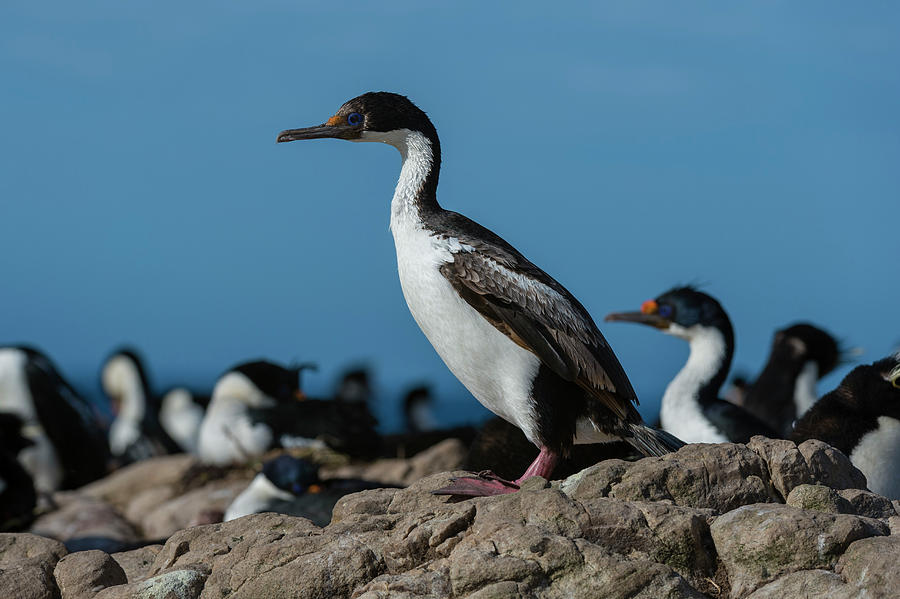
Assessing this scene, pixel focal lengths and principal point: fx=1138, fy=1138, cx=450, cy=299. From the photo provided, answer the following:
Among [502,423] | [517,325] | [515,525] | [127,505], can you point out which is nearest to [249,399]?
[127,505]

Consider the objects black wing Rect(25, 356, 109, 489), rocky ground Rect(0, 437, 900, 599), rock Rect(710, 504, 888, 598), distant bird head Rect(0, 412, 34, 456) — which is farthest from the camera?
black wing Rect(25, 356, 109, 489)

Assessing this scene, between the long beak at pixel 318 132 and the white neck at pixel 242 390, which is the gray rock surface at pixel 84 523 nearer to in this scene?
the white neck at pixel 242 390

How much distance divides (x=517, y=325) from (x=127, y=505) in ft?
33.1

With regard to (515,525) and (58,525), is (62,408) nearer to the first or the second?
(58,525)

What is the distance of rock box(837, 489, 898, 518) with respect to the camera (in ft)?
18.0

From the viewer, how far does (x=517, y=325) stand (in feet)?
19.8

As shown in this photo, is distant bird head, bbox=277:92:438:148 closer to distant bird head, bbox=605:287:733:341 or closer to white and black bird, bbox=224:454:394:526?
white and black bird, bbox=224:454:394:526

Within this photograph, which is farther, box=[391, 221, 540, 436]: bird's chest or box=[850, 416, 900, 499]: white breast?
box=[850, 416, 900, 499]: white breast

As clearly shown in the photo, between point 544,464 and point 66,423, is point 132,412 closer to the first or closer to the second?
point 66,423

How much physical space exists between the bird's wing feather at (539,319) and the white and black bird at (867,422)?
2091 millimetres

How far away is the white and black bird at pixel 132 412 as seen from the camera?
20422mm

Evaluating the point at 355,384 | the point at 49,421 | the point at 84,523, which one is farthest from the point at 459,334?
the point at 355,384

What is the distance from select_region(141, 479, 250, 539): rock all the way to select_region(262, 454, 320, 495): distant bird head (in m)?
1.35

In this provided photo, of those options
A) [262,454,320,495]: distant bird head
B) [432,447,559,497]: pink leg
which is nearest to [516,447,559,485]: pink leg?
[432,447,559,497]: pink leg
